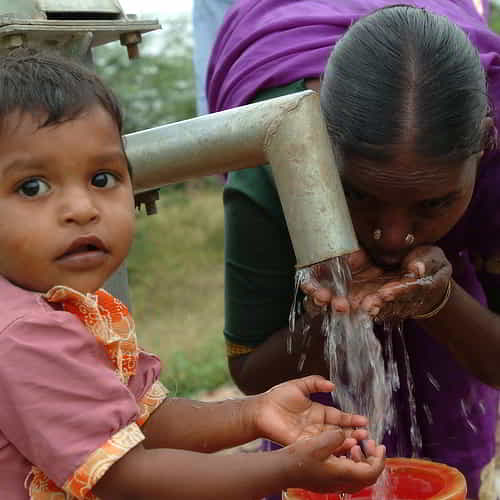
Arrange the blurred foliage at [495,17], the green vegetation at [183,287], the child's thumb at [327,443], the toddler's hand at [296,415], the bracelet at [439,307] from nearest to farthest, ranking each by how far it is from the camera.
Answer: the child's thumb at [327,443] → the toddler's hand at [296,415] → the bracelet at [439,307] → the green vegetation at [183,287] → the blurred foliage at [495,17]

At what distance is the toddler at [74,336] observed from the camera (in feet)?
4.90

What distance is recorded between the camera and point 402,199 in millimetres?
1952

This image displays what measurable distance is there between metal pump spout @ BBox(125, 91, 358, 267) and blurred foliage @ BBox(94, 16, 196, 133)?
20.9 ft

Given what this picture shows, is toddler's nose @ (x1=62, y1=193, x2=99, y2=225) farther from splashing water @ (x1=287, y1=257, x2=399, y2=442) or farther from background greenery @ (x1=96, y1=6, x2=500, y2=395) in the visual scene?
background greenery @ (x1=96, y1=6, x2=500, y2=395)

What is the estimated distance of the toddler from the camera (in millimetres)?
1494

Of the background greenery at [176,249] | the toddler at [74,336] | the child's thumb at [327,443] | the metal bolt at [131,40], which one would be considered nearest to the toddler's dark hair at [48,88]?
the toddler at [74,336]

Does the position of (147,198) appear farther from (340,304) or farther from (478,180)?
(478,180)

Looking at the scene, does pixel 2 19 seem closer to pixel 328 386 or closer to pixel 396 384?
pixel 328 386

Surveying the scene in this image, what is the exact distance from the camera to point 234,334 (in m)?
2.54

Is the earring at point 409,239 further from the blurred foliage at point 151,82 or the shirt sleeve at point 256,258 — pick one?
the blurred foliage at point 151,82

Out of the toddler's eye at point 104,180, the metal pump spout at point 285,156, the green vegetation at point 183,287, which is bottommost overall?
the green vegetation at point 183,287

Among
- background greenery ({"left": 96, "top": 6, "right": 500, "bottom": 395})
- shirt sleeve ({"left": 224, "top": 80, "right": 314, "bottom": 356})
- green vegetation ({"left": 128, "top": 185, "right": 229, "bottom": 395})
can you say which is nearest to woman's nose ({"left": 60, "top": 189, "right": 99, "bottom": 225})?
shirt sleeve ({"left": 224, "top": 80, "right": 314, "bottom": 356})

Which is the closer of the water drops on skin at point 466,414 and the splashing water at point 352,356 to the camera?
the splashing water at point 352,356

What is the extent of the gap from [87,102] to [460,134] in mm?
745
